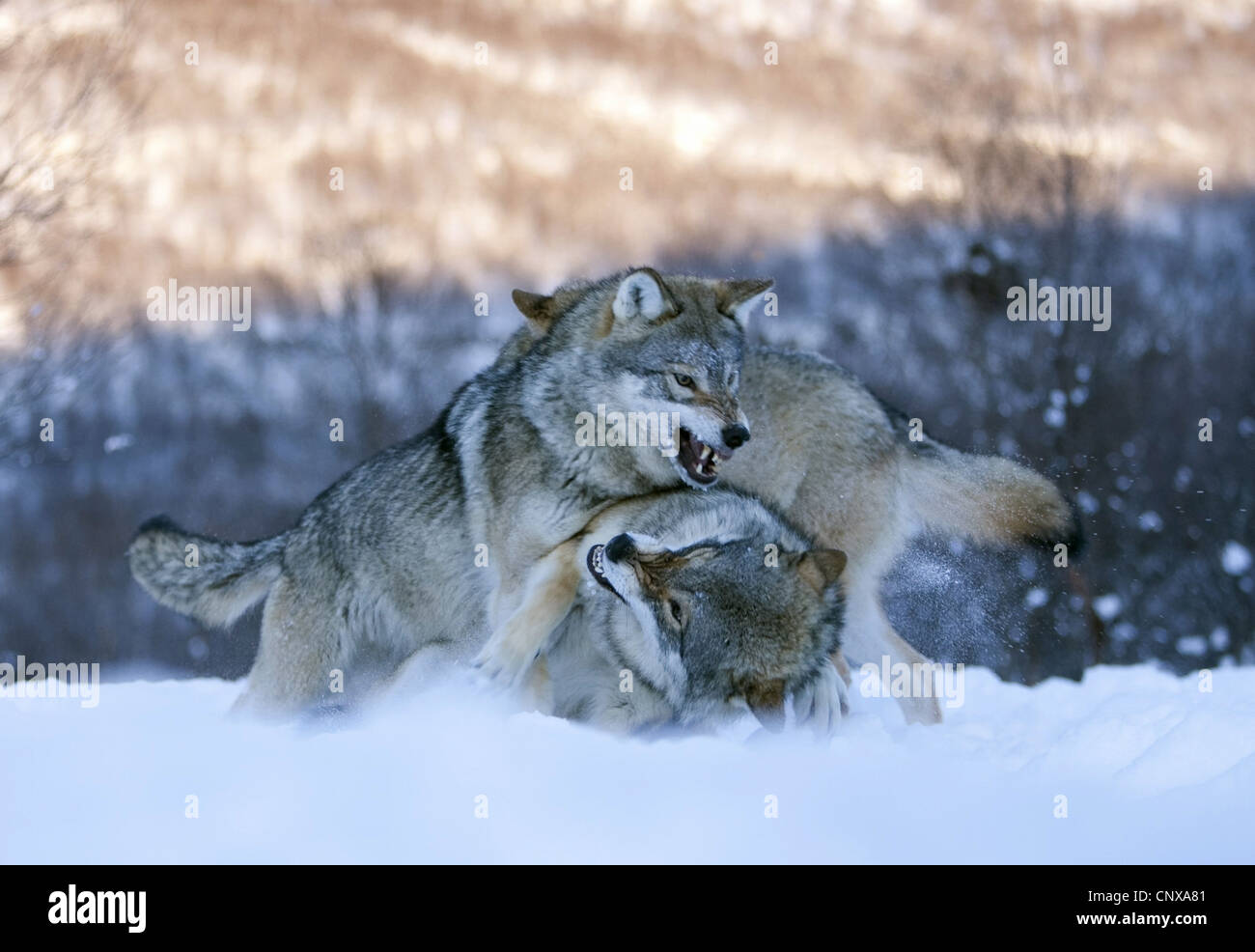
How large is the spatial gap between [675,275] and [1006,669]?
8.04m

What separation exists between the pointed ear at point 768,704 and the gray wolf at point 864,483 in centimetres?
129

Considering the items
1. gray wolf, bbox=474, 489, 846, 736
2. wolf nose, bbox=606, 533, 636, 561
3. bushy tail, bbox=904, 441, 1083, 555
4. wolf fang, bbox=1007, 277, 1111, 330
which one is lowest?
gray wolf, bbox=474, 489, 846, 736

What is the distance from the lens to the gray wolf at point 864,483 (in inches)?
219

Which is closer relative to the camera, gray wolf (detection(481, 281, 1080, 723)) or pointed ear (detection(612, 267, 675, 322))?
pointed ear (detection(612, 267, 675, 322))

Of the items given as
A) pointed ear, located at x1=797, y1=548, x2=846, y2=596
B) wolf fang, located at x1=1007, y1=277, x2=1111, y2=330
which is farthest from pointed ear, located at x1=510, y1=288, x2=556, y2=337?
wolf fang, located at x1=1007, y1=277, x2=1111, y2=330

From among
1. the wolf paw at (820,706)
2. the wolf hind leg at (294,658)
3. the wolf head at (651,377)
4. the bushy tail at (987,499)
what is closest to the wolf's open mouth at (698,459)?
the wolf head at (651,377)

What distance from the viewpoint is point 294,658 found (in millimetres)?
5543

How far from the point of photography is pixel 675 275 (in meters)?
5.70

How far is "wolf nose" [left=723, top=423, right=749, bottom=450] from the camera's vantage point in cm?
473
